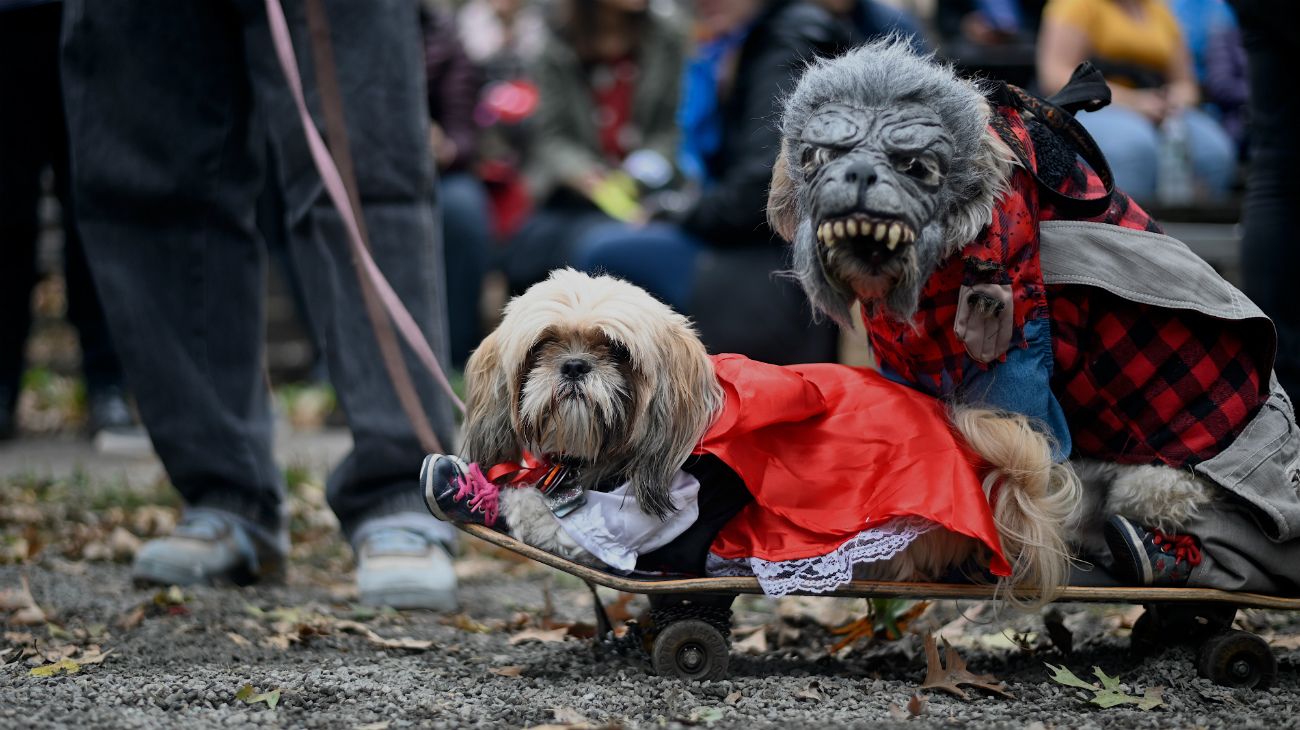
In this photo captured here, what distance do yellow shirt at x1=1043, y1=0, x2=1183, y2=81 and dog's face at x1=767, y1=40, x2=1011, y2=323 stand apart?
420 centimetres

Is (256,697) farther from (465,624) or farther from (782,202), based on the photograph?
(782,202)

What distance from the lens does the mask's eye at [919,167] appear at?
2320mm

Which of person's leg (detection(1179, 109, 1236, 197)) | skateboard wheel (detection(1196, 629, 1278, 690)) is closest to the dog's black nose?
skateboard wheel (detection(1196, 629, 1278, 690))

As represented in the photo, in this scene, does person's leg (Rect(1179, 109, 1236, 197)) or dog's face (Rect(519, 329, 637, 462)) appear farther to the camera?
person's leg (Rect(1179, 109, 1236, 197))

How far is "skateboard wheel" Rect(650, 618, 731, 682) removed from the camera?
254 cm

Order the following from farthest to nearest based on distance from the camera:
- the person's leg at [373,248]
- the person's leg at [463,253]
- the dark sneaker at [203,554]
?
the person's leg at [463,253] → the dark sneaker at [203,554] → the person's leg at [373,248]

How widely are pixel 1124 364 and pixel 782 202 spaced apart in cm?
74

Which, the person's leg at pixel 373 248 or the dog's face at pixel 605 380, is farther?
the person's leg at pixel 373 248

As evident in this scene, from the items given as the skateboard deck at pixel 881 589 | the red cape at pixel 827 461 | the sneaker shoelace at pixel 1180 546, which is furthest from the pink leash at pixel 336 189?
the sneaker shoelace at pixel 1180 546

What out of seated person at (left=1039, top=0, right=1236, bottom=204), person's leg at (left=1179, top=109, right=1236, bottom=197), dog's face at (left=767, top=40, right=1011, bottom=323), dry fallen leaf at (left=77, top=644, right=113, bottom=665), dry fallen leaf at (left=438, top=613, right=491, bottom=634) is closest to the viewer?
dog's face at (left=767, top=40, right=1011, bottom=323)

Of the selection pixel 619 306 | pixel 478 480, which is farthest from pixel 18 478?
pixel 619 306

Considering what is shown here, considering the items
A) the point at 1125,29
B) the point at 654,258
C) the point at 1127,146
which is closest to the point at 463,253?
the point at 654,258

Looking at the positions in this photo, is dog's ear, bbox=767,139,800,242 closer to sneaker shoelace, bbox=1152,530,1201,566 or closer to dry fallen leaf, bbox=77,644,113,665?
sneaker shoelace, bbox=1152,530,1201,566

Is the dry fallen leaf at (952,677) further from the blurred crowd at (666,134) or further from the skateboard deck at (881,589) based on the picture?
the blurred crowd at (666,134)
